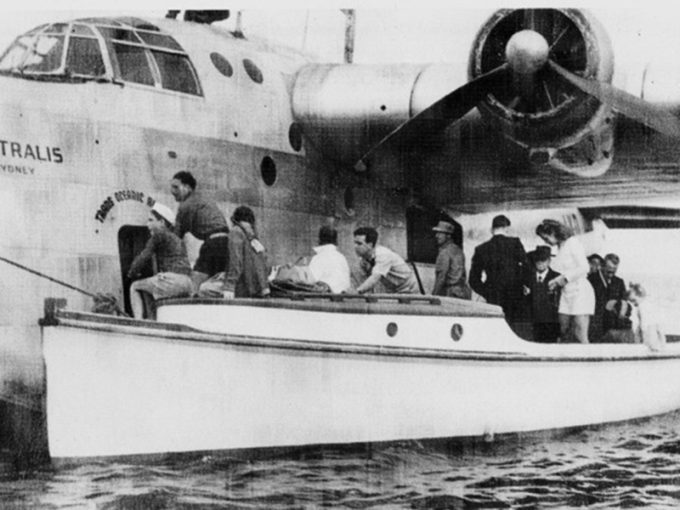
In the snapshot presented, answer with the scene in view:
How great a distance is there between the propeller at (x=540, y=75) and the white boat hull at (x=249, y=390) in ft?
6.01

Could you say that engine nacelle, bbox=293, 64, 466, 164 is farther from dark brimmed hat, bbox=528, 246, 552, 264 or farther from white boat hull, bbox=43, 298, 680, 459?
white boat hull, bbox=43, 298, 680, 459

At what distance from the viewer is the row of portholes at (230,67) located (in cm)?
768

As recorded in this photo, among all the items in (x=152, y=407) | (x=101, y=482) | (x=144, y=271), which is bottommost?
(x=101, y=482)

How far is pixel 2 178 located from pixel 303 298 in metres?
2.06

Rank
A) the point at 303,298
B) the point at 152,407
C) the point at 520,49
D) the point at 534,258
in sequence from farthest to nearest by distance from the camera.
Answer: the point at 534,258
the point at 520,49
the point at 303,298
the point at 152,407

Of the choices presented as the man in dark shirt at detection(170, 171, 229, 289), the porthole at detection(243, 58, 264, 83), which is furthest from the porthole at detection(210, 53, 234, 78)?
the man in dark shirt at detection(170, 171, 229, 289)

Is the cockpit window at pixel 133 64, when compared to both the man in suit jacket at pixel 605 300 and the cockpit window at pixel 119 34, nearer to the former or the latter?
the cockpit window at pixel 119 34

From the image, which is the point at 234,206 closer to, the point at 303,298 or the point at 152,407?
the point at 303,298

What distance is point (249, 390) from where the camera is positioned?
6.09m

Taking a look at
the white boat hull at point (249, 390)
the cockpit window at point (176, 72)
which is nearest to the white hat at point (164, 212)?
the white boat hull at point (249, 390)

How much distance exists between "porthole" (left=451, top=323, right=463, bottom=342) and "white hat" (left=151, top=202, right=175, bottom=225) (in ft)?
6.74

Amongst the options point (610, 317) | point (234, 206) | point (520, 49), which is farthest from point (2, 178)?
point (610, 317)

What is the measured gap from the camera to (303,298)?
6523 millimetres

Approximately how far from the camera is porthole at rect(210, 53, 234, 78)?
302 inches
